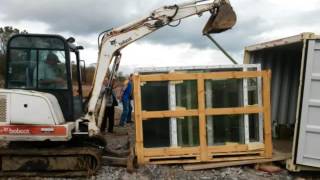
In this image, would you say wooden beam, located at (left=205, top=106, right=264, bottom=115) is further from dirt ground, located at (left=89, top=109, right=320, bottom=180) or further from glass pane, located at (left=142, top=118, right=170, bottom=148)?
dirt ground, located at (left=89, top=109, right=320, bottom=180)

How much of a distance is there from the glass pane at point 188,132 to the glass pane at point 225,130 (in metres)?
0.23

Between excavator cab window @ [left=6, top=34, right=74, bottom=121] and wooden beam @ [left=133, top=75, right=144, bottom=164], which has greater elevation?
excavator cab window @ [left=6, top=34, right=74, bottom=121]

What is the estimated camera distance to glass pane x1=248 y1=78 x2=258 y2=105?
9.09m

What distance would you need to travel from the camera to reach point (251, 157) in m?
9.09

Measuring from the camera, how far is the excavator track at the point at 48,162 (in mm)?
8641

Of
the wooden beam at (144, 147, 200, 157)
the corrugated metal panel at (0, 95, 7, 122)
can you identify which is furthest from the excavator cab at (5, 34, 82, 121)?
the wooden beam at (144, 147, 200, 157)

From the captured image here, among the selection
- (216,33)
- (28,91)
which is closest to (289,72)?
(216,33)

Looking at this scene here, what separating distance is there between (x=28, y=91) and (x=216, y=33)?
3.88m

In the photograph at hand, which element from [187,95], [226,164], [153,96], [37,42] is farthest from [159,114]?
[37,42]

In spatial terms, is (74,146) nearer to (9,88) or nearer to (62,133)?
(62,133)

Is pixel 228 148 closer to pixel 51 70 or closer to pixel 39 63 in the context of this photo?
pixel 51 70

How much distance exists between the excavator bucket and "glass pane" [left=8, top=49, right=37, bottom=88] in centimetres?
352

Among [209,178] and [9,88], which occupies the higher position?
[9,88]

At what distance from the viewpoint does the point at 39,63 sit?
8680 mm
